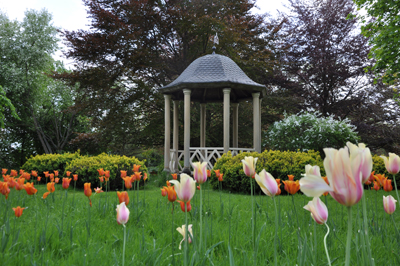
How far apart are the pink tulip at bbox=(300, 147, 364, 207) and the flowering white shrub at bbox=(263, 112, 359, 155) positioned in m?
8.96

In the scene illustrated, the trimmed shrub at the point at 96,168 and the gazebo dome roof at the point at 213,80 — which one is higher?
the gazebo dome roof at the point at 213,80

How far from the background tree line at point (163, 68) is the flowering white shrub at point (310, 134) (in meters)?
2.28

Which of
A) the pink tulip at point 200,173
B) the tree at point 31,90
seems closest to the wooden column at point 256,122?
the pink tulip at point 200,173

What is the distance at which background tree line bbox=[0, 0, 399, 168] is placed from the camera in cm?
1135

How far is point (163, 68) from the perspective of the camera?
11.6 meters

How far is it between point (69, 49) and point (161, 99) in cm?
448

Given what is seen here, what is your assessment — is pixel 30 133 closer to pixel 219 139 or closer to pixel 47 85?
pixel 47 85

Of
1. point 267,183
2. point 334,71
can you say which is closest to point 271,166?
point 267,183

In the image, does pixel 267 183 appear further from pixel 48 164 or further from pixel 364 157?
pixel 48 164

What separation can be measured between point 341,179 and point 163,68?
1152 centimetres

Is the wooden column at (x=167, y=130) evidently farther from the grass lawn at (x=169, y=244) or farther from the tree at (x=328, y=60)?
the tree at (x=328, y=60)

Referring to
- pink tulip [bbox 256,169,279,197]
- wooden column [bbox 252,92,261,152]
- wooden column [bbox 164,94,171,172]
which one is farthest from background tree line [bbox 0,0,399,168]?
pink tulip [bbox 256,169,279,197]

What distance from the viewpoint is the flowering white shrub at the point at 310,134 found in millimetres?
9500

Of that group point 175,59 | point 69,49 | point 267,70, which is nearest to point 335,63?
point 267,70
